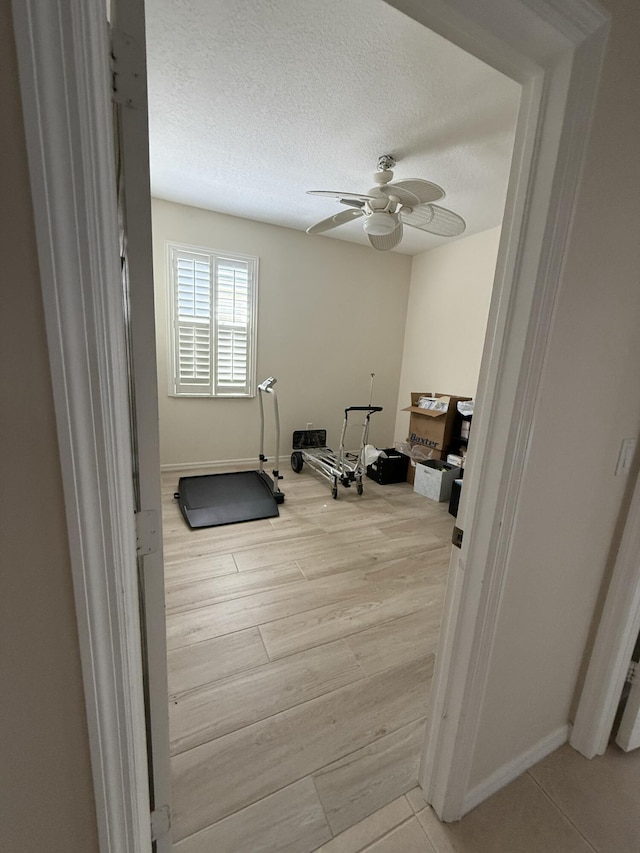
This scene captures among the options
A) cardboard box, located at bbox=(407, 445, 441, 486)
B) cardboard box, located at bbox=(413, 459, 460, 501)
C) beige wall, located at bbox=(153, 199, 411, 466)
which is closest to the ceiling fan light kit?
beige wall, located at bbox=(153, 199, 411, 466)

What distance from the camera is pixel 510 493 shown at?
0.87m

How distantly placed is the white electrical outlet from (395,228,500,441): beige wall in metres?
2.59

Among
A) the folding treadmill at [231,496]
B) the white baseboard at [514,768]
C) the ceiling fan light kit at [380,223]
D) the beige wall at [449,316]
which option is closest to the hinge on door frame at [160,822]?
the white baseboard at [514,768]

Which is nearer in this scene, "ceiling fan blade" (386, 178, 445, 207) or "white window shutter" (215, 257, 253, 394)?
"ceiling fan blade" (386, 178, 445, 207)

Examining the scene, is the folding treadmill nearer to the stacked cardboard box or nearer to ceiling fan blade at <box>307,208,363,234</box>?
ceiling fan blade at <box>307,208,363,234</box>

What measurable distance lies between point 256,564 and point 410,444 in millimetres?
2499

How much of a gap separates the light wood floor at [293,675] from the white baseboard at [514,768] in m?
0.20

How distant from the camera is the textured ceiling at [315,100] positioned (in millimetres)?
1493

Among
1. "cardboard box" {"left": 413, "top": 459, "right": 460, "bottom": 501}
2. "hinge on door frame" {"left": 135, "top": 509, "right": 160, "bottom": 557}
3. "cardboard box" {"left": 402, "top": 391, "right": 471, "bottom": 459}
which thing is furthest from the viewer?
"cardboard box" {"left": 402, "top": 391, "right": 471, "bottom": 459}

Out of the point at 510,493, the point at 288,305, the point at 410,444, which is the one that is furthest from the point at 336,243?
the point at 510,493

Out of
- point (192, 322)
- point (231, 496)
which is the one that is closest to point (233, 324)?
point (192, 322)

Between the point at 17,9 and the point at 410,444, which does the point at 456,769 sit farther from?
the point at 410,444

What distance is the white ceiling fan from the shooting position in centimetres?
206

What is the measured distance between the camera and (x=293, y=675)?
1.53m
